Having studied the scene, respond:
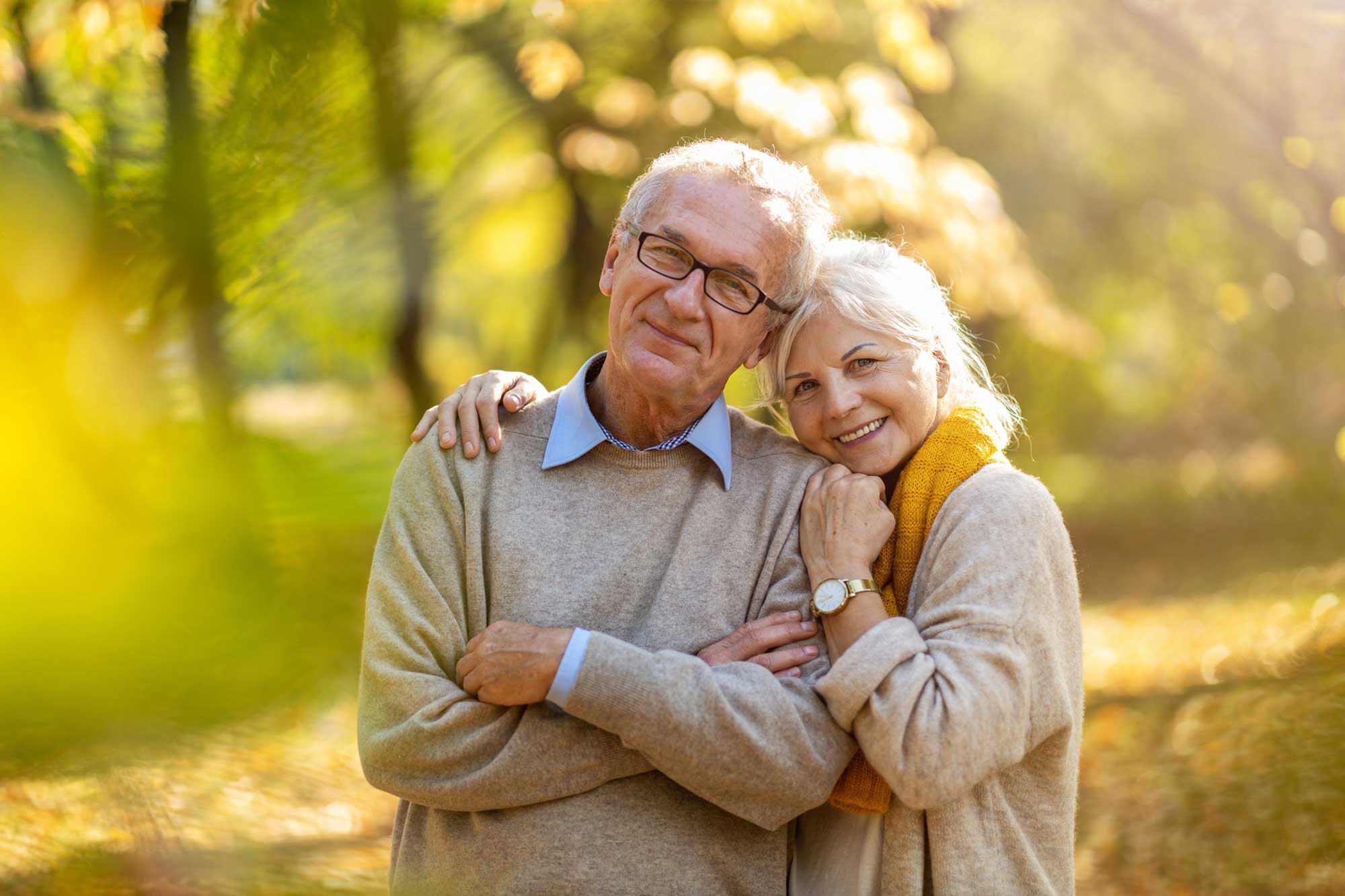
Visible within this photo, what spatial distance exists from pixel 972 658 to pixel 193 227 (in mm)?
1478

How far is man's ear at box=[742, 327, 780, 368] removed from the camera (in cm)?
221

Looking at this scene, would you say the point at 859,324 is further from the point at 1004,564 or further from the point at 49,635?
the point at 49,635

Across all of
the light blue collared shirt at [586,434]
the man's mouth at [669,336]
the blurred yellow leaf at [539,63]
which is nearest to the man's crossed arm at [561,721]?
the light blue collared shirt at [586,434]

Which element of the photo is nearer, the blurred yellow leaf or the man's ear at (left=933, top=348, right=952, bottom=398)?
the blurred yellow leaf

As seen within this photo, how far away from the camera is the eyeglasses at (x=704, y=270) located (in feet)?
6.76

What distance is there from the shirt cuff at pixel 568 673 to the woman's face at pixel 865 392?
657mm

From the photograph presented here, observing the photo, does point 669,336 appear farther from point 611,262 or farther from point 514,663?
point 514,663

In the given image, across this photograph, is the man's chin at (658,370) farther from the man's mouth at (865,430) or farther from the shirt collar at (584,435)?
the man's mouth at (865,430)

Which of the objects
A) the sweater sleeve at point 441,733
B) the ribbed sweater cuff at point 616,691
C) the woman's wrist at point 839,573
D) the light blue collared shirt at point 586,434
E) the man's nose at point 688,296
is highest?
the man's nose at point 688,296

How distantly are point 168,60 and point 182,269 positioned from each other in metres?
0.08

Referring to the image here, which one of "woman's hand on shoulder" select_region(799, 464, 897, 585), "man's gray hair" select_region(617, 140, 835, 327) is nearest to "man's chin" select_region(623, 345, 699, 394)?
"man's gray hair" select_region(617, 140, 835, 327)

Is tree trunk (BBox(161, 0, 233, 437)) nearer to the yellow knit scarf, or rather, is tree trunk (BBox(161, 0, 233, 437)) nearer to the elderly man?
the elderly man

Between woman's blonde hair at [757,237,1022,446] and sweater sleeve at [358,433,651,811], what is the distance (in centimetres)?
81

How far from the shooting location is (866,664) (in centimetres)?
169
